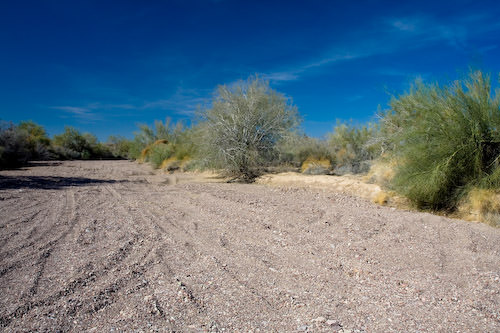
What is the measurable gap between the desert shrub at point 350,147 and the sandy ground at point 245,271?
10055 millimetres

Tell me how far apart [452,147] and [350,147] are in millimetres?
12723

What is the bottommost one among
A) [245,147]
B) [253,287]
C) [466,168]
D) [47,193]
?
[253,287]

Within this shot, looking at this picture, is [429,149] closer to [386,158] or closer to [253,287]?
[386,158]

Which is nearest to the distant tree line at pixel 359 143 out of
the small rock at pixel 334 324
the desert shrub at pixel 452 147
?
the desert shrub at pixel 452 147

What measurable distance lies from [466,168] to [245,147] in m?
10.6

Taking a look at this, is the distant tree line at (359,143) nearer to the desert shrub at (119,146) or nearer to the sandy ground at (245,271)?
the sandy ground at (245,271)

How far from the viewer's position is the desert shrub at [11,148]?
68.0ft

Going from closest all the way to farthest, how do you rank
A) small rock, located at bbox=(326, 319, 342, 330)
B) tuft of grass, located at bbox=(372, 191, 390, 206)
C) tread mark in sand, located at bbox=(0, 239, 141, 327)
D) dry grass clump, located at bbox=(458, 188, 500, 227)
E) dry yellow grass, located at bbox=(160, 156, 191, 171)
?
small rock, located at bbox=(326, 319, 342, 330) < tread mark in sand, located at bbox=(0, 239, 141, 327) < dry grass clump, located at bbox=(458, 188, 500, 227) < tuft of grass, located at bbox=(372, 191, 390, 206) < dry yellow grass, located at bbox=(160, 156, 191, 171)

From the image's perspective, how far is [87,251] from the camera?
16.9 feet

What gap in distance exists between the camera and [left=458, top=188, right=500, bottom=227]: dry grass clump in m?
7.26

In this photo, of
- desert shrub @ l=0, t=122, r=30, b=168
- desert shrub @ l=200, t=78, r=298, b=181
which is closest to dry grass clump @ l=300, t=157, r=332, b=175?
desert shrub @ l=200, t=78, r=298, b=181

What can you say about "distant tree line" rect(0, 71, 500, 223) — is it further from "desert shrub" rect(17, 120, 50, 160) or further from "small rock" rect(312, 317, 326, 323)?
"small rock" rect(312, 317, 326, 323)

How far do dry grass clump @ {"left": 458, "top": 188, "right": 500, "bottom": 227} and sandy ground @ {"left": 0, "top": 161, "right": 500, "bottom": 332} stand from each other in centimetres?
44

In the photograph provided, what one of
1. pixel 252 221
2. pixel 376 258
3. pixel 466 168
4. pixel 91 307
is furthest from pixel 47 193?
pixel 466 168
